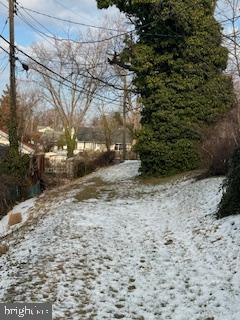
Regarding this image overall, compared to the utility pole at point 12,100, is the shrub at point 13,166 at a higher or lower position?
lower

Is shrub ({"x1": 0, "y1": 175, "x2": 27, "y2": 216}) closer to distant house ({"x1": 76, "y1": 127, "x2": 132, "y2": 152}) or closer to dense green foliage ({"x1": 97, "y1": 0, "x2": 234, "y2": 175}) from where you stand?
dense green foliage ({"x1": 97, "y1": 0, "x2": 234, "y2": 175})

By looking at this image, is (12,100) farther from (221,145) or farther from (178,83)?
(221,145)

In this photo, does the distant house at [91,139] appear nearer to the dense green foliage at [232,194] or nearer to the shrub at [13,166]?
the shrub at [13,166]

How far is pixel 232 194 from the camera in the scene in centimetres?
1050

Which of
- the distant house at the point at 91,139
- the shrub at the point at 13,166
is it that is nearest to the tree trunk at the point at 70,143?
the distant house at the point at 91,139

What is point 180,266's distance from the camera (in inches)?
331

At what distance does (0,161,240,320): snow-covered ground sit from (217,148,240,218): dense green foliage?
1.05ft

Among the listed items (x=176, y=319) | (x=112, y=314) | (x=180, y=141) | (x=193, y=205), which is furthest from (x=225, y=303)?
(x=180, y=141)

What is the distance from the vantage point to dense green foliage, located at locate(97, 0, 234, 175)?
66.2ft

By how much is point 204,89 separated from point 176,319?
15487 millimetres

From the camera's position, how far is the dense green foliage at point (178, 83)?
20172 mm

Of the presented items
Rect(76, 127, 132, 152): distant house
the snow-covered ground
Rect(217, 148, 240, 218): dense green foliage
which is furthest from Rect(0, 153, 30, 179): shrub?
Rect(76, 127, 132, 152): distant house

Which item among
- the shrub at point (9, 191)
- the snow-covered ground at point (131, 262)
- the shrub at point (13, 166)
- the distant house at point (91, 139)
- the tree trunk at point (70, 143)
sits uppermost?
the distant house at point (91, 139)

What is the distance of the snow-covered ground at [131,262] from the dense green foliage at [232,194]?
32cm
